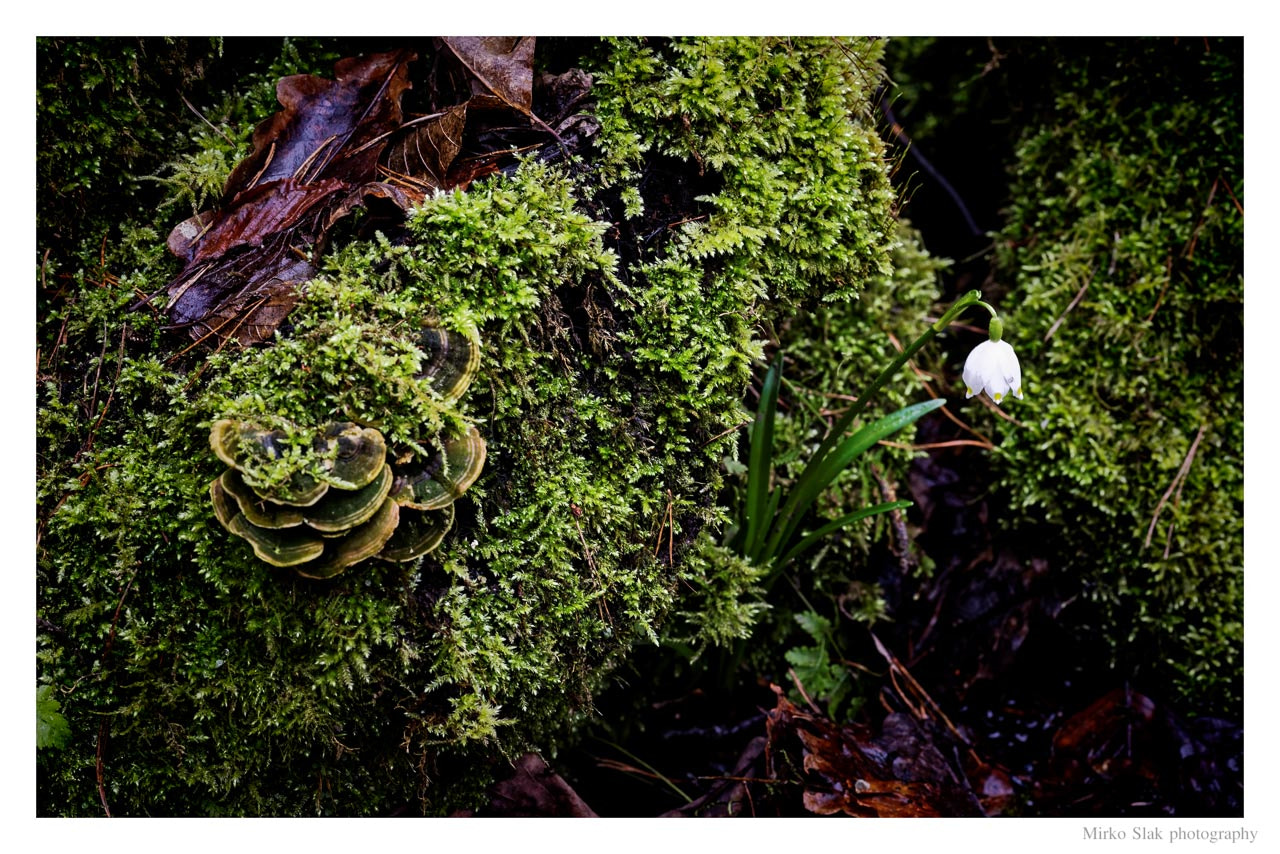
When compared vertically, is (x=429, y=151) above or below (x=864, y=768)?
above

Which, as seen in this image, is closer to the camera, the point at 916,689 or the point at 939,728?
the point at 939,728

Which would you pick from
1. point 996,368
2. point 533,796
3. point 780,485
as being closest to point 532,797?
point 533,796

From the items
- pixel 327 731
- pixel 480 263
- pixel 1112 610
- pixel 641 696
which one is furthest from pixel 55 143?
pixel 1112 610

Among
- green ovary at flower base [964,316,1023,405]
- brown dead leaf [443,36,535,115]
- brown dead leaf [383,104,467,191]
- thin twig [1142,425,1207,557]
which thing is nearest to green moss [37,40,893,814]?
brown dead leaf [383,104,467,191]

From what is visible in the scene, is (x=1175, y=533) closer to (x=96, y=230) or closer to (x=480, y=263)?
(x=480, y=263)

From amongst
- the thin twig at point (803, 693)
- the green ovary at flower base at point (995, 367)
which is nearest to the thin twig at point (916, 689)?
the thin twig at point (803, 693)

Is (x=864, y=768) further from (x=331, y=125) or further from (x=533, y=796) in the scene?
(x=331, y=125)

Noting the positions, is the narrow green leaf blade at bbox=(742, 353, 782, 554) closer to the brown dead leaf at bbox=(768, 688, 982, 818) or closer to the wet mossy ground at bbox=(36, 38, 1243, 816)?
the wet mossy ground at bbox=(36, 38, 1243, 816)
